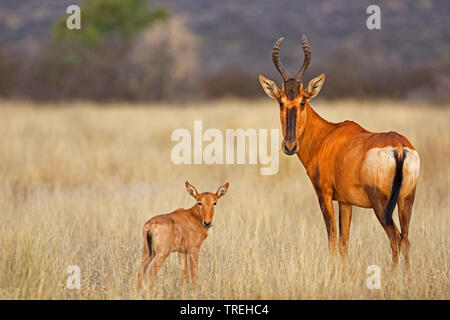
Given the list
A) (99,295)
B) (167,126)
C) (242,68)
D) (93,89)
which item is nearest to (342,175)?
(99,295)

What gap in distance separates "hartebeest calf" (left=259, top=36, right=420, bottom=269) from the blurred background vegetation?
18051 mm

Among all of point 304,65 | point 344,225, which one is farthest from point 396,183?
point 304,65

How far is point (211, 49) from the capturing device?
5400 centimetres

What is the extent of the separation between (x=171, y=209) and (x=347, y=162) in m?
3.15

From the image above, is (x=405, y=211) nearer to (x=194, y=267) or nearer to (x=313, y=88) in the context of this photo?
(x=313, y=88)

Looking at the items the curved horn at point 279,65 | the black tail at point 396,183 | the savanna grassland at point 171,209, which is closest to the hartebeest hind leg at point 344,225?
the savanna grassland at point 171,209

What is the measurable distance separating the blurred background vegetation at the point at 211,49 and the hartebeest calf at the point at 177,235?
19277 millimetres

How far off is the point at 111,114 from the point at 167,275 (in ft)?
39.8

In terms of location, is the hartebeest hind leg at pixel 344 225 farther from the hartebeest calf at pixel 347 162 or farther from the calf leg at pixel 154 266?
the calf leg at pixel 154 266

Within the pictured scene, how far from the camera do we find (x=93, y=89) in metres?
26.7

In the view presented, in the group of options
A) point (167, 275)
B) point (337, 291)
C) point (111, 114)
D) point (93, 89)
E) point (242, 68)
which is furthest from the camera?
point (242, 68)

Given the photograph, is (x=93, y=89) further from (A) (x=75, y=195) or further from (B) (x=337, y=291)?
(B) (x=337, y=291)

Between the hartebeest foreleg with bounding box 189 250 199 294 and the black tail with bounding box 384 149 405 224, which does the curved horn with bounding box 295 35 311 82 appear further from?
the hartebeest foreleg with bounding box 189 250 199 294

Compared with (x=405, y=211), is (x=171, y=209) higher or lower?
higher
